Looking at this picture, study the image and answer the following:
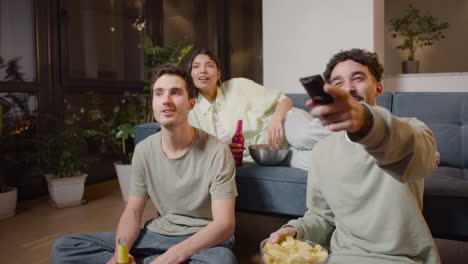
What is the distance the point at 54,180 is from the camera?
288 cm

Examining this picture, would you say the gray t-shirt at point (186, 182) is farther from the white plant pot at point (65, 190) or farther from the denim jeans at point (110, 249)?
the white plant pot at point (65, 190)

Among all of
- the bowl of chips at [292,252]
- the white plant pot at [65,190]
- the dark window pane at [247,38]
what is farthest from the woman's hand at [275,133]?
the dark window pane at [247,38]

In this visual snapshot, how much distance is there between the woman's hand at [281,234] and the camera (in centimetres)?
114

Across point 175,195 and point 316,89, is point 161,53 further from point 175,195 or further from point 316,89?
point 316,89

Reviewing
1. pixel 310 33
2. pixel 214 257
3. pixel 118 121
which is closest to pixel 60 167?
pixel 118 121

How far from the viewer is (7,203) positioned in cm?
268

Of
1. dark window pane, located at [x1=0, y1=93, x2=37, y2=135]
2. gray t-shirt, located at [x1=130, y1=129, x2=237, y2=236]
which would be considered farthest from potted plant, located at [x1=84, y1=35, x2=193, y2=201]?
gray t-shirt, located at [x1=130, y1=129, x2=237, y2=236]

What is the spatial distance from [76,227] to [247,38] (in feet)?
13.4

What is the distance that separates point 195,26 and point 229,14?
0.58m

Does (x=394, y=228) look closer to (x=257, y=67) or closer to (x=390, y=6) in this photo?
(x=257, y=67)

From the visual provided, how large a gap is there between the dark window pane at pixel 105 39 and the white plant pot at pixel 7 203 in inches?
49.7

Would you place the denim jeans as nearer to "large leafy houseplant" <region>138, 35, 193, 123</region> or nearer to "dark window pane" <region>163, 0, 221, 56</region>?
"large leafy houseplant" <region>138, 35, 193, 123</region>

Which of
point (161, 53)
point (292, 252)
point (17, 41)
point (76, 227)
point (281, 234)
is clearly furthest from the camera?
point (161, 53)

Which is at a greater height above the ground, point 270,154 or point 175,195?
point 270,154
